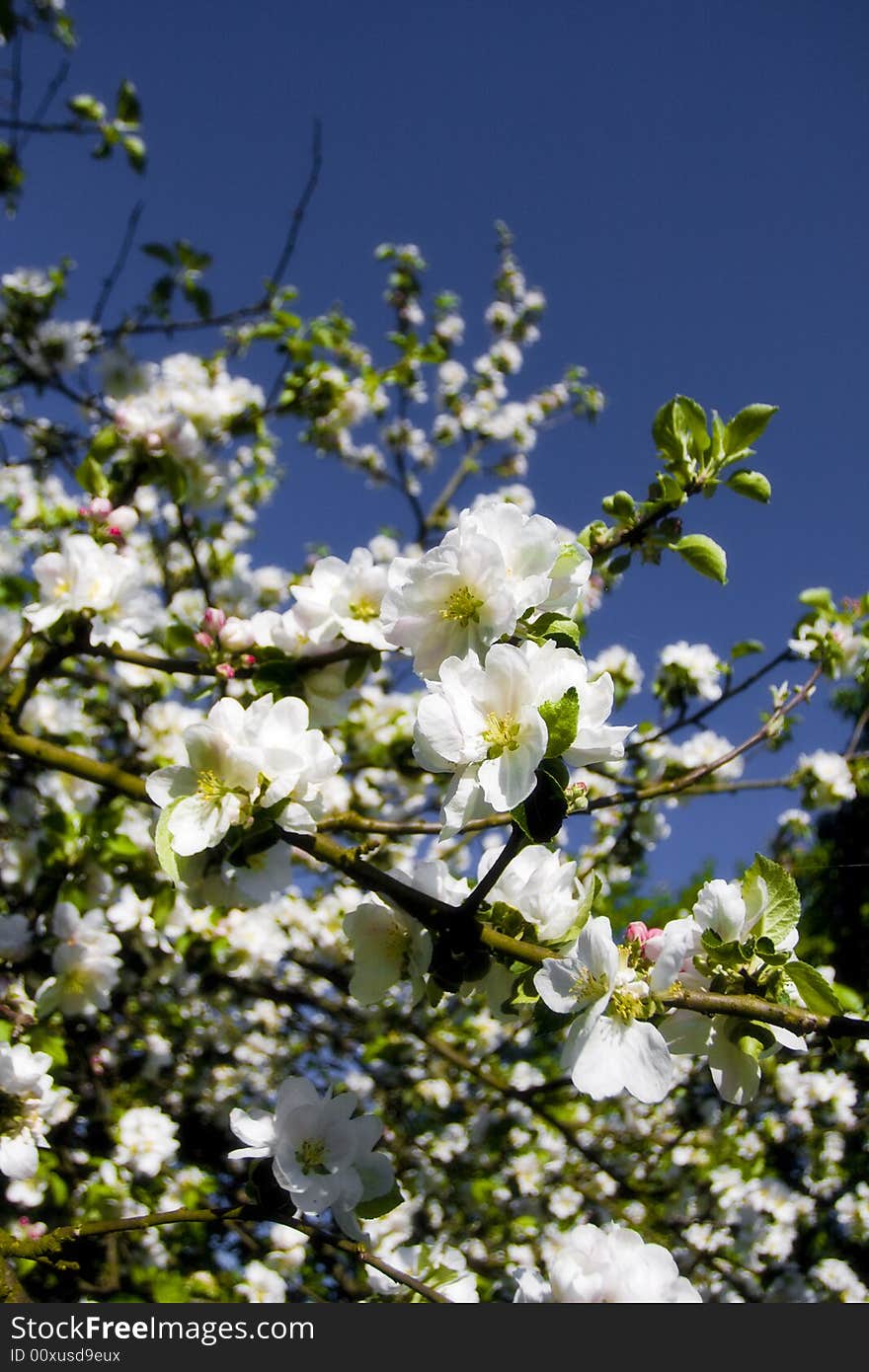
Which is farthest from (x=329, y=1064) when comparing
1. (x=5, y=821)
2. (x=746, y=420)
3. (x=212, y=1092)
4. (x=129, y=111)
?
(x=129, y=111)

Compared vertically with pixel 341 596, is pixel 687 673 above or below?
above

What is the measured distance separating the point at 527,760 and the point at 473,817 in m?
0.10

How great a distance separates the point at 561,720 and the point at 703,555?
25.3 inches

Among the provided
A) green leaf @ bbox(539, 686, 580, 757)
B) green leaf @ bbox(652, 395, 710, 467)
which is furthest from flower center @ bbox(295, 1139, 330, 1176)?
green leaf @ bbox(652, 395, 710, 467)

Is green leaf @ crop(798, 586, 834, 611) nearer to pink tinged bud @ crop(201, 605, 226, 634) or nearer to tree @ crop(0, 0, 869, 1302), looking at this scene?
tree @ crop(0, 0, 869, 1302)

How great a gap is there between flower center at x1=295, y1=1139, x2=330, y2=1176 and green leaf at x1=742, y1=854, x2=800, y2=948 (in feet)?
1.92

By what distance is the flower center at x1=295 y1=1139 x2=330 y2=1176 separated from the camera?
1057 millimetres

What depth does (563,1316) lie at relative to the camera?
92 cm

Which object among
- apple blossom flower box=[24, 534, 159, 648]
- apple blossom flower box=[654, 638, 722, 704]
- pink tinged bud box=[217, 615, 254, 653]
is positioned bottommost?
pink tinged bud box=[217, 615, 254, 653]

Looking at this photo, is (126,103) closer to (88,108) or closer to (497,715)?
A: (88,108)

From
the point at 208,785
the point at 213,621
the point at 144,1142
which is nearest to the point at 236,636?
the point at 213,621

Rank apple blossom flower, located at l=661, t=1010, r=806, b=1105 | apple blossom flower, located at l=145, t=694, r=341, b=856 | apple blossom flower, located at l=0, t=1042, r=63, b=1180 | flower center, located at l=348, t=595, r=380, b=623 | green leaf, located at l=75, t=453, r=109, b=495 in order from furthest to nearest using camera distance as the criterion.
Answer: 1. green leaf, located at l=75, t=453, r=109, b=495
2. flower center, located at l=348, t=595, r=380, b=623
3. apple blossom flower, located at l=0, t=1042, r=63, b=1180
4. apple blossom flower, located at l=145, t=694, r=341, b=856
5. apple blossom flower, located at l=661, t=1010, r=806, b=1105

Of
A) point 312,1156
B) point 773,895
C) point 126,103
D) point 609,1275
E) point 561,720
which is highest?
point 126,103

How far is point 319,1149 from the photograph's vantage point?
107 cm
